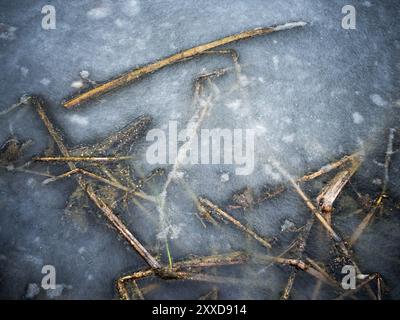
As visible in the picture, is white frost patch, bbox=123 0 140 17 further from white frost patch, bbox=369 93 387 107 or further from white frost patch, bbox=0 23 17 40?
white frost patch, bbox=369 93 387 107

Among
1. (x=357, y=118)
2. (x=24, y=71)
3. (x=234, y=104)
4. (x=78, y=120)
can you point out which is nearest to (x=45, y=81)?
(x=24, y=71)

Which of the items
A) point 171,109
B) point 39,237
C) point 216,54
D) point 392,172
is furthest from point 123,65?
point 392,172

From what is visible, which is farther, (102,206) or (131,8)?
(131,8)

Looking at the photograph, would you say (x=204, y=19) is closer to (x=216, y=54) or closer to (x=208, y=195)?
(x=216, y=54)

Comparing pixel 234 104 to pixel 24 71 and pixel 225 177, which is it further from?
pixel 24 71

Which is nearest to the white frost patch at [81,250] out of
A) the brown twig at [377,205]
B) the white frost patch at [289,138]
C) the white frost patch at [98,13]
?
the white frost patch at [289,138]

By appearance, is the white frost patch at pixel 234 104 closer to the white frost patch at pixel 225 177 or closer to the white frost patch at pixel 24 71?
the white frost patch at pixel 225 177
